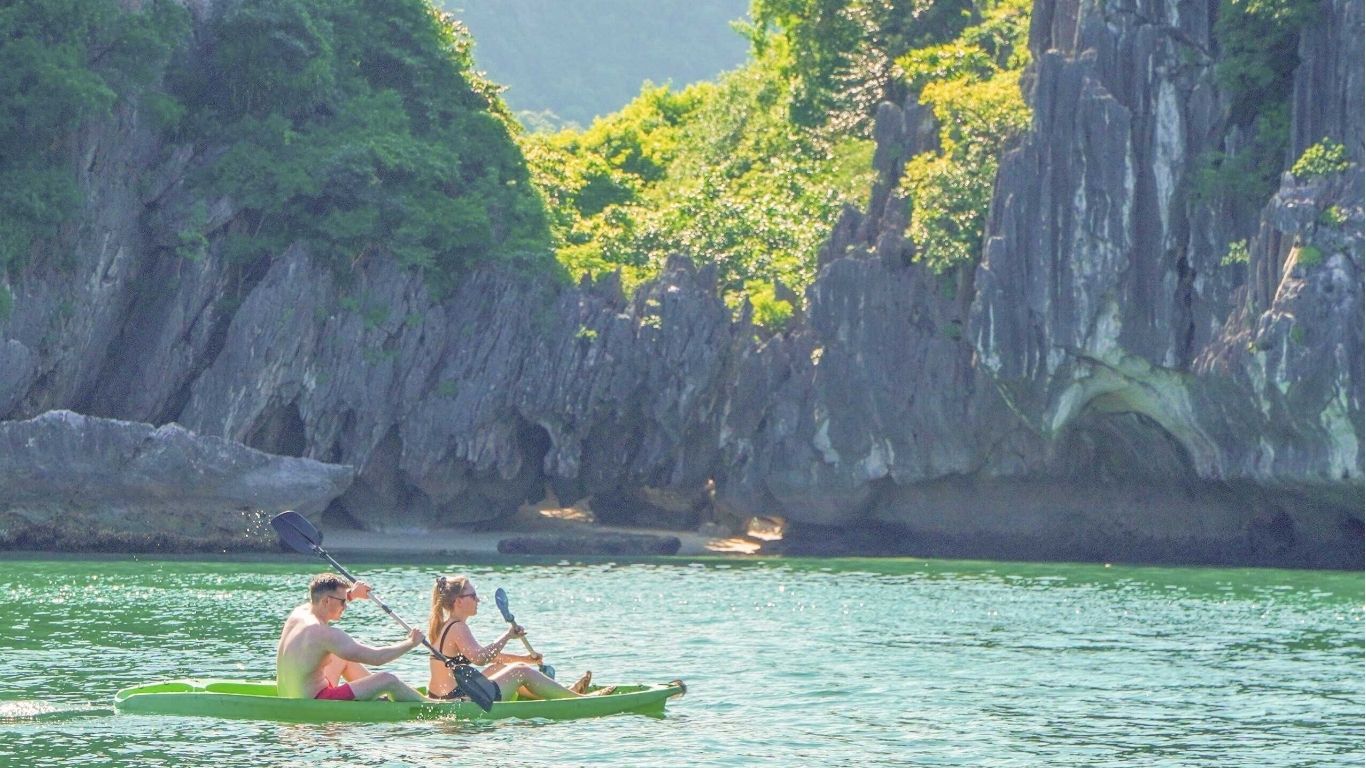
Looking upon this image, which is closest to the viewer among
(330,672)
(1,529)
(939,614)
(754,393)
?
(330,672)

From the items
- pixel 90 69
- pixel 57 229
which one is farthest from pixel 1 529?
pixel 90 69

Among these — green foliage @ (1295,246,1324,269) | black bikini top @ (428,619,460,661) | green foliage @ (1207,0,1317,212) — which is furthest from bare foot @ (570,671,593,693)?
green foliage @ (1207,0,1317,212)

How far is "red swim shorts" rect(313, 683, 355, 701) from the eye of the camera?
17000 millimetres

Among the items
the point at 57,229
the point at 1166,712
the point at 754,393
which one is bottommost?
the point at 1166,712

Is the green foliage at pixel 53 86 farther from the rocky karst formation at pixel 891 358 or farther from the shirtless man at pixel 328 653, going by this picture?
the shirtless man at pixel 328 653

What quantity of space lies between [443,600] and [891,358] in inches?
1082

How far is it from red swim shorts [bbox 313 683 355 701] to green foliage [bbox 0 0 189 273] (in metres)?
26.8

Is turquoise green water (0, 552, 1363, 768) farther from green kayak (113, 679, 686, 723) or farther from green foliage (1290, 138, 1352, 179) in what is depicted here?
green foliage (1290, 138, 1352, 179)

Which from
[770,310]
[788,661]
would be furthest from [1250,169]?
[788,661]

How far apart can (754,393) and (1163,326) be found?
10190 millimetres

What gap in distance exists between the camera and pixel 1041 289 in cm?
4025

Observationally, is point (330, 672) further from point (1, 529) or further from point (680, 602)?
point (1, 529)

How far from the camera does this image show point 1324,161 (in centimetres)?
3738

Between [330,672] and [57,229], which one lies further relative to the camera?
[57,229]
